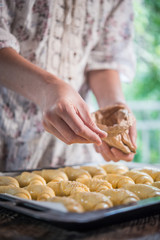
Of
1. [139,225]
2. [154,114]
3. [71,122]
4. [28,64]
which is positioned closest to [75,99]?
[71,122]

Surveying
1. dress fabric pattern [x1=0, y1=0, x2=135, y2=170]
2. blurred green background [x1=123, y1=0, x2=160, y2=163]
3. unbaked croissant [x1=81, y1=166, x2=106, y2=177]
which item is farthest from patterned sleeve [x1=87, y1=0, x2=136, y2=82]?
blurred green background [x1=123, y1=0, x2=160, y2=163]

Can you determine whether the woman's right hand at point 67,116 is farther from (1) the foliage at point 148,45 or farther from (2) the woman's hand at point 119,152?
(1) the foliage at point 148,45

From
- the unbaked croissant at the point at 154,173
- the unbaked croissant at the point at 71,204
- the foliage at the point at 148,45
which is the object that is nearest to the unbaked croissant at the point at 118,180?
the unbaked croissant at the point at 154,173

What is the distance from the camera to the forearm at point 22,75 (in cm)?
85

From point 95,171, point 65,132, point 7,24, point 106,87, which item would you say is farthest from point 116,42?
point 65,132

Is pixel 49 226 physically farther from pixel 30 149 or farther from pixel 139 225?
pixel 30 149

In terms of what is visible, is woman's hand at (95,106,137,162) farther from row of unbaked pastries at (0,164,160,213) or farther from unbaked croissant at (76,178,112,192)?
unbaked croissant at (76,178,112,192)

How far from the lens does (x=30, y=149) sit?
1236 mm

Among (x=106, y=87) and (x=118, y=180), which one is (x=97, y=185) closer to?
(x=118, y=180)

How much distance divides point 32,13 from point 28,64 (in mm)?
302

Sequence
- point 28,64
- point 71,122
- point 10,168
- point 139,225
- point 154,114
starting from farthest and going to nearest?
point 154,114 < point 10,168 < point 28,64 < point 71,122 < point 139,225

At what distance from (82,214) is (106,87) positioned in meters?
0.82

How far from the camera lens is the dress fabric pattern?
111cm

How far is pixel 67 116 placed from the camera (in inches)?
27.7
